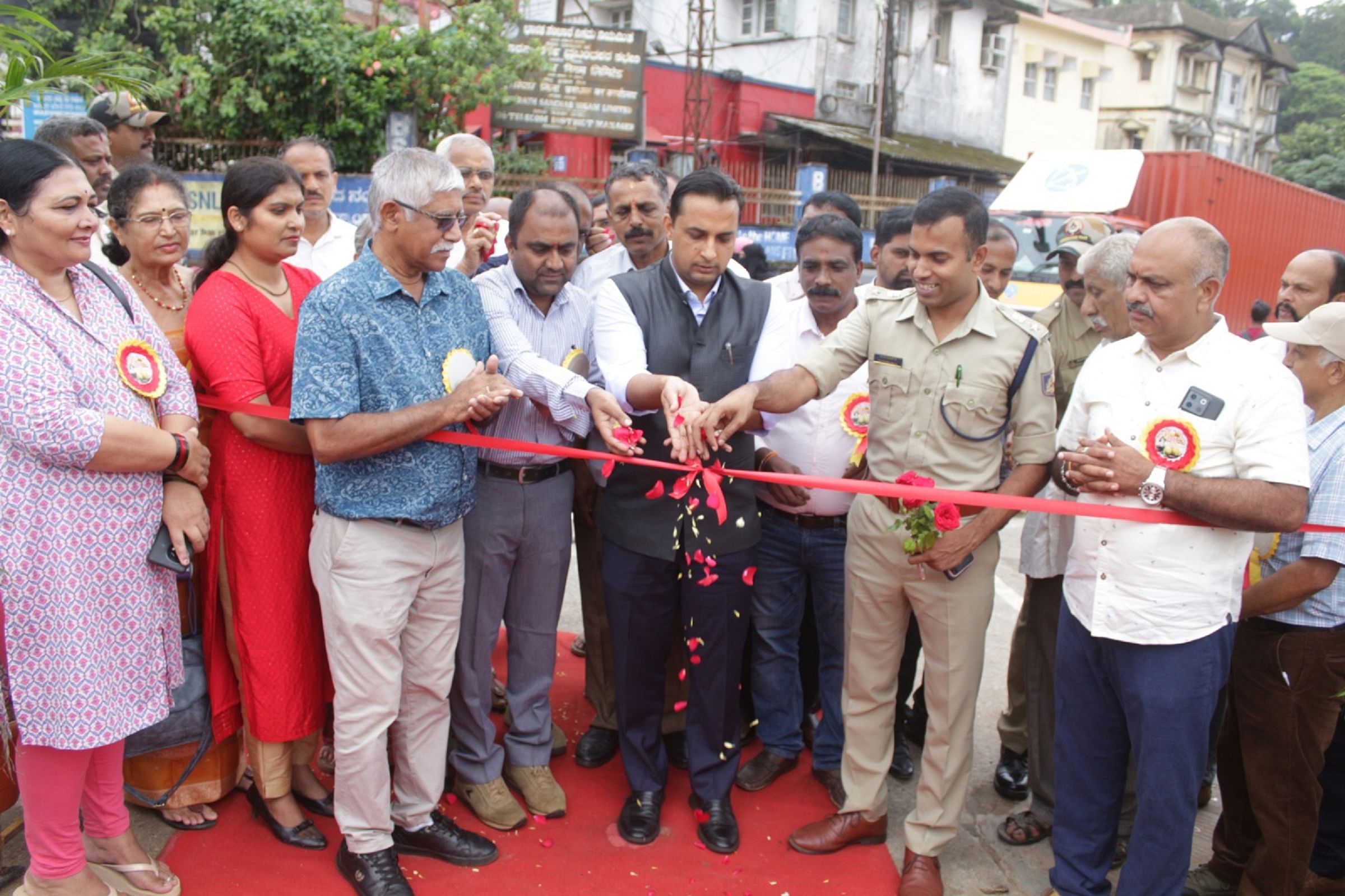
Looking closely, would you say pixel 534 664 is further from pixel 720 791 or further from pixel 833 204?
pixel 833 204

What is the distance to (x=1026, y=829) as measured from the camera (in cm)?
375

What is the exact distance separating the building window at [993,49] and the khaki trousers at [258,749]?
28237mm

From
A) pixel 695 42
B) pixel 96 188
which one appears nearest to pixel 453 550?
pixel 96 188

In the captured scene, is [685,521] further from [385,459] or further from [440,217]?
[440,217]

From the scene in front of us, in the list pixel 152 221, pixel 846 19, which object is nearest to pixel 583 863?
pixel 152 221

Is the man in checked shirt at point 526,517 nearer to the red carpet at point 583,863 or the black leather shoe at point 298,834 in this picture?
the red carpet at point 583,863

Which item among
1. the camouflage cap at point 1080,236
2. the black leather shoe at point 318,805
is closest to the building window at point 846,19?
the camouflage cap at point 1080,236

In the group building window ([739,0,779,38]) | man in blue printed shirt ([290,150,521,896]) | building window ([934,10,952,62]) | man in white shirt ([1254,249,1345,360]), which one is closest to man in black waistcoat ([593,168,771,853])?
man in blue printed shirt ([290,150,521,896])

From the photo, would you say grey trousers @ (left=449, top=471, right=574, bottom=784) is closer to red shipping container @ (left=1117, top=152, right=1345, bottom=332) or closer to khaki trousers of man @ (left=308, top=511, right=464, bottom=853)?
khaki trousers of man @ (left=308, top=511, right=464, bottom=853)

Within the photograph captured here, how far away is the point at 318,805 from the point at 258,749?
1.21 feet

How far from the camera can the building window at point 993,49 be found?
1081 inches

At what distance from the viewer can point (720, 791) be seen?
371 centimetres

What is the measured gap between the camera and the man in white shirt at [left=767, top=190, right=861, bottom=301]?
14.9ft

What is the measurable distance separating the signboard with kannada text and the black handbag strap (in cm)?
1280
